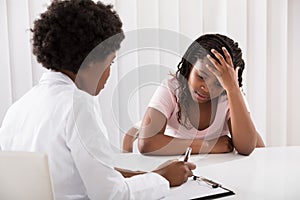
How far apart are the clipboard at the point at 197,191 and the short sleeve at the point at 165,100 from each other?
Answer: 457mm

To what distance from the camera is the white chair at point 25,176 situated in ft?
2.96

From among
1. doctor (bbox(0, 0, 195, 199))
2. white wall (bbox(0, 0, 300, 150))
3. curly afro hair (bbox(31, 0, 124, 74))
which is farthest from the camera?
white wall (bbox(0, 0, 300, 150))

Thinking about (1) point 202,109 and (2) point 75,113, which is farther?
(1) point 202,109

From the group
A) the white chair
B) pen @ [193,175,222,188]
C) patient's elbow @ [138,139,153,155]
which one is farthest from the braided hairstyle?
the white chair

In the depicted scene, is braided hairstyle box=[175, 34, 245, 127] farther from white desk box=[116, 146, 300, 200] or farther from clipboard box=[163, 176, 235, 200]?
clipboard box=[163, 176, 235, 200]

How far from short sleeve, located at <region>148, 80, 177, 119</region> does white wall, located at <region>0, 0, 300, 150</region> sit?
0.37 metres

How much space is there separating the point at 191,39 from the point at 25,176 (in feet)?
5.75

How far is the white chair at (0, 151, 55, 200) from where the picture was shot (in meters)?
0.90

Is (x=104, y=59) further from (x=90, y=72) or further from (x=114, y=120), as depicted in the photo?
(x=114, y=120)

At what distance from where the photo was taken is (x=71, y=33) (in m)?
1.14

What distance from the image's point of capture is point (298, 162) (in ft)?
5.10

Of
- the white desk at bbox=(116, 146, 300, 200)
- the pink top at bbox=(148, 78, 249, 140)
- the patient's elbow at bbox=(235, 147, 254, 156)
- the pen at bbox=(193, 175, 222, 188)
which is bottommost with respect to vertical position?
the white desk at bbox=(116, 146, 300, 200)

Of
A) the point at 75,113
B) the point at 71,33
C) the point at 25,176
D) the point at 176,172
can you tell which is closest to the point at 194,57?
the point at 176,172

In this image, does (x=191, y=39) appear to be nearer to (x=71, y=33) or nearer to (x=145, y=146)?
(x=145, y=146)
